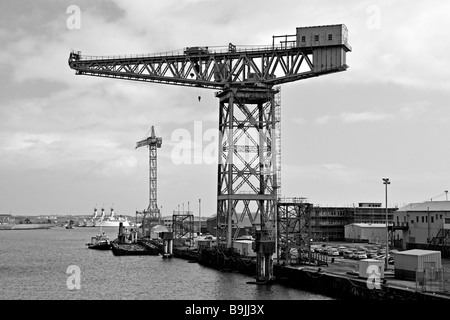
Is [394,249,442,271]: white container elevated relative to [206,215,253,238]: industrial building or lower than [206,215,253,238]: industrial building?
elevated

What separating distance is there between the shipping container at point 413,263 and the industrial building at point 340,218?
224 feet

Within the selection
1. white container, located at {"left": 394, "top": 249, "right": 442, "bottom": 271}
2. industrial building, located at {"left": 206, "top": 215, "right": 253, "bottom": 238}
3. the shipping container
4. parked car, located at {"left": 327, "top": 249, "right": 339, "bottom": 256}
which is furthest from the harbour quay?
industrial building, located at {"left": 206, "top": 215, "right": 253, "bottom": 238}

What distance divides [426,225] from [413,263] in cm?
3361

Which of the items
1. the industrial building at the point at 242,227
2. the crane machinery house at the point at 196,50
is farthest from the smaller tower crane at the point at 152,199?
the crane machinery house at the point at 196,50

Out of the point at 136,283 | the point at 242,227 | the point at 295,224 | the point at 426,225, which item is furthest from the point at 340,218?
the point at 136,283

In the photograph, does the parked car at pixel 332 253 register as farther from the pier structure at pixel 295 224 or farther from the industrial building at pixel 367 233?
the industrial building at pixel 367 233

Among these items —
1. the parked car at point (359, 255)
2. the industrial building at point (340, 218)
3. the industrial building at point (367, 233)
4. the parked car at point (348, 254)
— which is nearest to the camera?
the parked car at point (359, 255)

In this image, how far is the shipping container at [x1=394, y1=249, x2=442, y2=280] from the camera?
41906mm

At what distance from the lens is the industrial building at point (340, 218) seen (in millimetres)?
113562

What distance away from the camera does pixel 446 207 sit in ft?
237

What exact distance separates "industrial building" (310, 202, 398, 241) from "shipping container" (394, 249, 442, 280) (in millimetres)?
68272

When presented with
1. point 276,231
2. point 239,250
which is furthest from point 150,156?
point 276,231

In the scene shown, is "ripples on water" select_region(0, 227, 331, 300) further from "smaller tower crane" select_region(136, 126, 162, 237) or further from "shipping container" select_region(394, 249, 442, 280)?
"smaller tower crane" select_region(136, 126, 162, 237)
